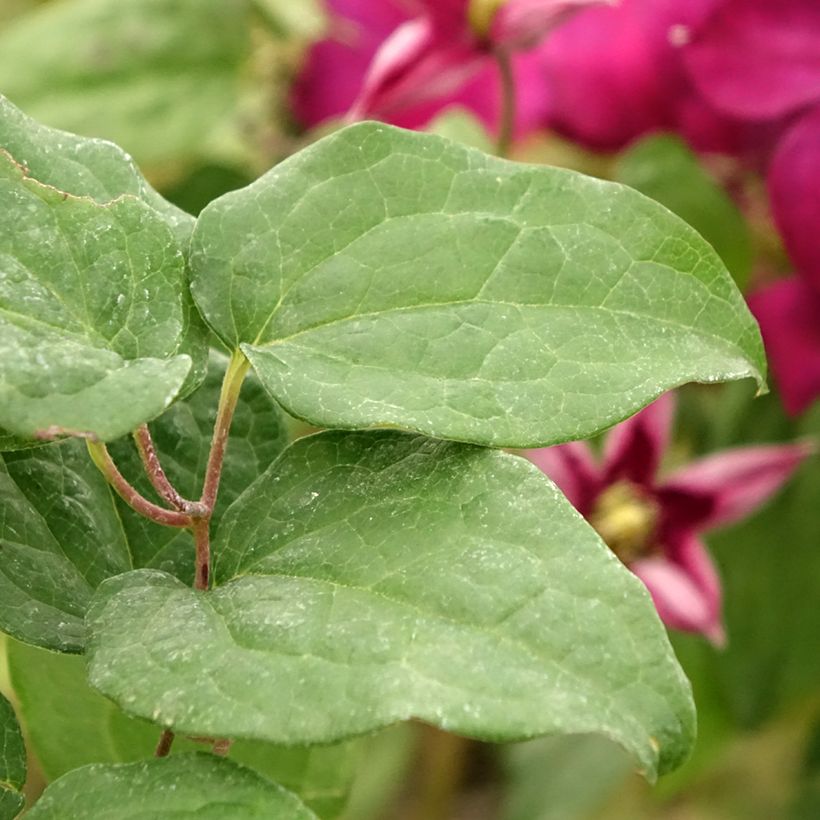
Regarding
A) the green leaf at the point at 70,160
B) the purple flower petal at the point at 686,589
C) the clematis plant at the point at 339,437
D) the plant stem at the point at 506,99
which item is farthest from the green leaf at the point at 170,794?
the plant stem at the point at 506,99

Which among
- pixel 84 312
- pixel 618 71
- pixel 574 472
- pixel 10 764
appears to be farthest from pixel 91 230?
pixel 618 71

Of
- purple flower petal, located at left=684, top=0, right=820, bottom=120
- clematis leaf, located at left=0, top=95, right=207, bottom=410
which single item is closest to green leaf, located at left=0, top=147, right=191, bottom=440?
clematis leaf, located at left=0, top=95, right=207, bottom=410

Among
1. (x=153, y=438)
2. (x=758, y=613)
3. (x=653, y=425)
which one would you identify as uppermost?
(x=153, y=438)

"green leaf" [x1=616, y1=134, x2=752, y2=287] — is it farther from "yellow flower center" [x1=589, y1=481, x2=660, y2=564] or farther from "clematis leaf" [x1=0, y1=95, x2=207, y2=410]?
"clematis leaf" [x1=0, y1=95, x2=207, y2=410]

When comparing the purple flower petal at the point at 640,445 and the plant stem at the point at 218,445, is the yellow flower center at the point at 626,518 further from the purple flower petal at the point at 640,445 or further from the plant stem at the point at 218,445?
the plant stem at the point at 218,445

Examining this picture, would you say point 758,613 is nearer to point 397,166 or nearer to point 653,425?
point 653,425

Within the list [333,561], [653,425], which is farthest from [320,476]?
[653,425]
